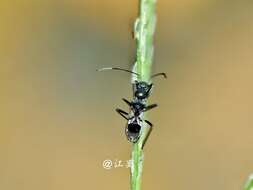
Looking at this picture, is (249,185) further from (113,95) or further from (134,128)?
(113,95)

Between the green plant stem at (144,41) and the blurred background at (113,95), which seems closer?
the green plant stem at (144,41)

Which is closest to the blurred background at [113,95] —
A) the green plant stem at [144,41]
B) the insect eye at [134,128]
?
the insect eye at [134,128]

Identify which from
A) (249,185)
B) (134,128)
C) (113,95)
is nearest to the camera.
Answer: (249,185)

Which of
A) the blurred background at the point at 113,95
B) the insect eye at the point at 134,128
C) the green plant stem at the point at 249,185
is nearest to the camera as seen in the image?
the green plant stem at the point at 249,185

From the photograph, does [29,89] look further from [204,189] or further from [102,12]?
[204,189]

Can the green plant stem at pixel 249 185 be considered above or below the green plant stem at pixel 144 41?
below

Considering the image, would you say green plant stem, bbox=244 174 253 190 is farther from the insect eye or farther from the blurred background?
the blurred background

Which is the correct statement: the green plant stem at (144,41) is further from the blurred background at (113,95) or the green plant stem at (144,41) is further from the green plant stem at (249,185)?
the blurred background at (113,95)

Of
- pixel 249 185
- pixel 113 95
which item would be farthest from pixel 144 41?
pixel 113 95

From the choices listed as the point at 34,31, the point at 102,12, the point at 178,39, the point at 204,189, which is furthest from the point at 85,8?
the point at 204,189
